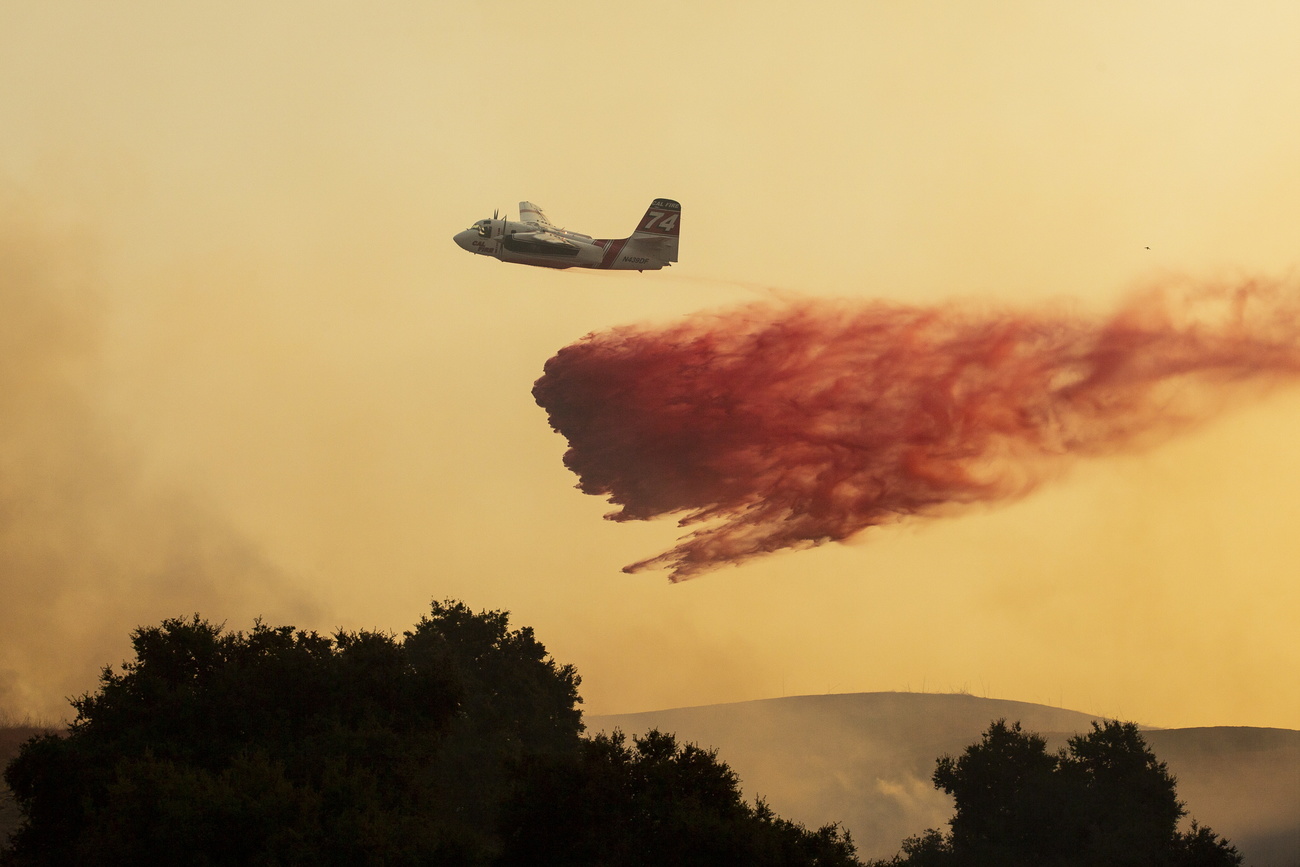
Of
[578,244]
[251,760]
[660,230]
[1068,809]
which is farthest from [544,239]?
[1068,809]

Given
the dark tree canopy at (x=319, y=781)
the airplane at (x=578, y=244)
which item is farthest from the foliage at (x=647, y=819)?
the airplane at (x=578, y=244)

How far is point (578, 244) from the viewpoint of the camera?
94375 mm

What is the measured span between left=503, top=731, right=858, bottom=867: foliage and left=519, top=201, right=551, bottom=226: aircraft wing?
59.6 m

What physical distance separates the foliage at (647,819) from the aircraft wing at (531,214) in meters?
59.6

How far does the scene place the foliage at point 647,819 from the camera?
151 ft

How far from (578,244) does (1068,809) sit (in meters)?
57.1

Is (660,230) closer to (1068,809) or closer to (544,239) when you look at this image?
(544,239)

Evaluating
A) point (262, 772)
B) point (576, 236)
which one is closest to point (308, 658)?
point (262, 772)

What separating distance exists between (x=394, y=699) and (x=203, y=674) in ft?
34.4

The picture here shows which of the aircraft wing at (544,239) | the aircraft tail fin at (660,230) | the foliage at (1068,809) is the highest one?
the aircraft tail fin at (660,230)

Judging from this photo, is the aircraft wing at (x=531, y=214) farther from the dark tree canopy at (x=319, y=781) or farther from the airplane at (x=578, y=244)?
the dark tree canopy at (x=319, y=781)

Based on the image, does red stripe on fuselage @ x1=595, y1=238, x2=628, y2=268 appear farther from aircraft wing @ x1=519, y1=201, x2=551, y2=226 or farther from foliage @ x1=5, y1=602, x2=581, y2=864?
foliage @ x1=5, y1=602, x2=581, y2=864

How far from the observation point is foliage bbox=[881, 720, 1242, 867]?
9212 centimetres

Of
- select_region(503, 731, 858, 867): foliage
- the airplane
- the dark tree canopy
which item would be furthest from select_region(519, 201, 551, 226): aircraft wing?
select_region(503, 731, 858, 867): foliage
